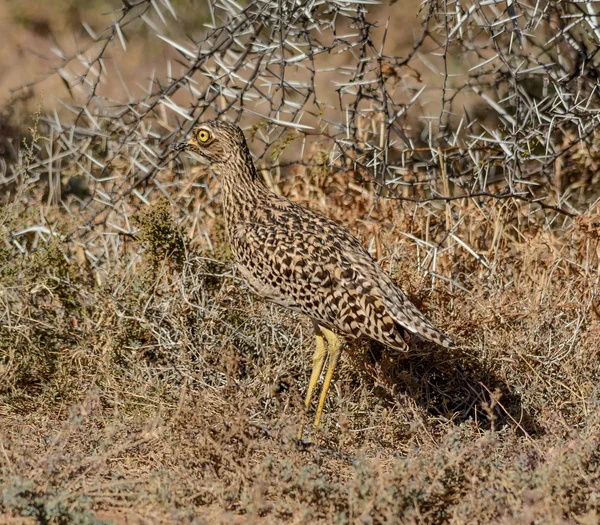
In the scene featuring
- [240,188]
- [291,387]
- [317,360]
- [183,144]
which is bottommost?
[291,387]

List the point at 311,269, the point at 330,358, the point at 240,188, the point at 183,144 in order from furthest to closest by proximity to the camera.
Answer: the point at 183,144 → the point at 240,188 → the point at 330,358 → the point at 311,269

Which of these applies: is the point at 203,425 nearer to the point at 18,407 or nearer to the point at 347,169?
the point at 18,407

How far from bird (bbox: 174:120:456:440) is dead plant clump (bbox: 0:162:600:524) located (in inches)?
12.6

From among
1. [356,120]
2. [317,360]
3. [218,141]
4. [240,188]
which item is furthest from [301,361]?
[356,120]

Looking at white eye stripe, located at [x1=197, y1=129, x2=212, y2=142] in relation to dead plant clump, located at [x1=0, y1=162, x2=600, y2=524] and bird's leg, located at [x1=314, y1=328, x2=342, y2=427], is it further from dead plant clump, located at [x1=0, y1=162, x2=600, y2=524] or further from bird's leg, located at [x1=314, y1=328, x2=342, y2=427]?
bird's leg, located at [x1=314, y1=328, x2=342, y2=427]

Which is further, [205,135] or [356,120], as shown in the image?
[356,120]

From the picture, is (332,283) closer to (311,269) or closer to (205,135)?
(311,269)

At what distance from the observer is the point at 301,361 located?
15.3 ft

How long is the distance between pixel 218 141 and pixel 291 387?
1.45m

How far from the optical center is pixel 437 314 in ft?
15.2

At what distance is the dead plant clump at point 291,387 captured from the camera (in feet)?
10.5

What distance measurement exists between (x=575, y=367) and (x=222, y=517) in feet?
7.18

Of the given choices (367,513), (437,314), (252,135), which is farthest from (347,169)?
(367,513)

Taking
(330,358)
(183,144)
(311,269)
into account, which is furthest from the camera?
(183,144)
